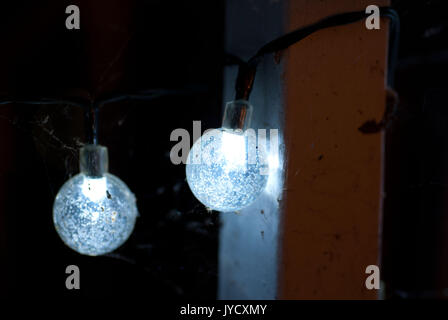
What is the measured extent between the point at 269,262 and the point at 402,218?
428mm

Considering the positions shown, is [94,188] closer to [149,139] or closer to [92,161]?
[92,161]

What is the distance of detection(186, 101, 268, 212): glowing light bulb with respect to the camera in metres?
0.43

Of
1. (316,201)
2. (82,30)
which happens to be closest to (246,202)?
(316,201)

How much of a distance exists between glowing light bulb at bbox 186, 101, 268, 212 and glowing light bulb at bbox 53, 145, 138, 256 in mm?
145

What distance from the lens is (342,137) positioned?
0.52m

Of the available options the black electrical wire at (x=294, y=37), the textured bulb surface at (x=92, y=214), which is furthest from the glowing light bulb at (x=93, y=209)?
the black electrical wire at (x=294, y=37)

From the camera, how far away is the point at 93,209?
1.52ft

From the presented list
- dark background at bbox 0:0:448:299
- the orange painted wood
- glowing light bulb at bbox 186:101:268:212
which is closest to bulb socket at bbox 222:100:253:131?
glowing light bulb at bbox 186:101:268:212

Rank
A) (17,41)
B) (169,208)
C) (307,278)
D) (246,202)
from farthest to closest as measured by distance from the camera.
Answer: (169,208) → (17,41) → (307,278) → (246,202)

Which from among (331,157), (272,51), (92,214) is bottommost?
(92,214)

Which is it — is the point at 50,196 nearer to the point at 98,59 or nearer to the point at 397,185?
→ the point at 98,59

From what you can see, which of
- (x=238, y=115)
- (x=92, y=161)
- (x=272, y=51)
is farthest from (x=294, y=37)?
(x=92, y=161)

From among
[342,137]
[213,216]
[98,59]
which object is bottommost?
[213,216]

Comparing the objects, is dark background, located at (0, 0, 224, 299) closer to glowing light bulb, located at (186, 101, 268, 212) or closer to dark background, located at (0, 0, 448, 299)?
dark background, located at (0, 0, 448, 299)
